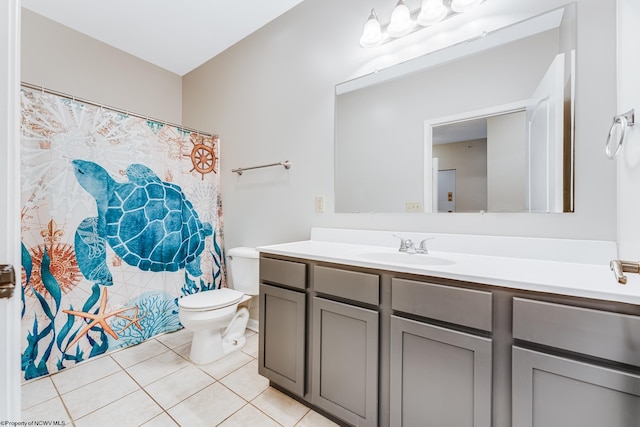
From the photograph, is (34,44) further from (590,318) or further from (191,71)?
(590,318)

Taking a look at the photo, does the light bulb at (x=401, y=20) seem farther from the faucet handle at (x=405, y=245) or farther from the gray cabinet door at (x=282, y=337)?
the gray cabinet door at (x=282, y=337)

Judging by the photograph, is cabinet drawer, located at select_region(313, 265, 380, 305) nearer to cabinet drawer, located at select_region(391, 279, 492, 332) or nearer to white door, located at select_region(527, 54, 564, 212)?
cabinet drawer, located at select_region(391, 279, 492, 332)

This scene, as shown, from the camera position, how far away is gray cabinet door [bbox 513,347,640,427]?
71 centimetres

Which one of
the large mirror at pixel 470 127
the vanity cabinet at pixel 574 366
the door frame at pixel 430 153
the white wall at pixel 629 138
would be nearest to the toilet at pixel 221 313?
the large mirror at pixel 470 127

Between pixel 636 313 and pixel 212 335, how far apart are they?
2.09 m

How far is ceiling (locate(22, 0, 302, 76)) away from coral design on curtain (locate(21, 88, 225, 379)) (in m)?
0.83

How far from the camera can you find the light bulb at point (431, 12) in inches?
53.9

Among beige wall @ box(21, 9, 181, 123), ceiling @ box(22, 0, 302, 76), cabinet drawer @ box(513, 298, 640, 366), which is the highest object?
ceiling @ box(22, 0, 302, 76)

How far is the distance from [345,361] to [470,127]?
134cm

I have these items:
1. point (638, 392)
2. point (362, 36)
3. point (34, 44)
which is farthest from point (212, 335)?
point (34, 44)

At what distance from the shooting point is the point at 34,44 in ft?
6.63

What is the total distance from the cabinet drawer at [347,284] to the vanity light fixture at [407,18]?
1.38 meters

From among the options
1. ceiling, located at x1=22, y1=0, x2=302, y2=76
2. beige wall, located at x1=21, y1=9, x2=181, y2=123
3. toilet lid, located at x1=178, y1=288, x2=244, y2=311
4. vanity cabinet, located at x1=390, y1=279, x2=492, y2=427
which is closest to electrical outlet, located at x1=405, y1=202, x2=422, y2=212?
vanity cabinet, located at x1=390, y1=279, x2=492, y2=427

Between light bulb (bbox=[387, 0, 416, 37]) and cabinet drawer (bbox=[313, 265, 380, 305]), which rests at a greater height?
light bulb (bbox=[387, 0, 416, 37])
